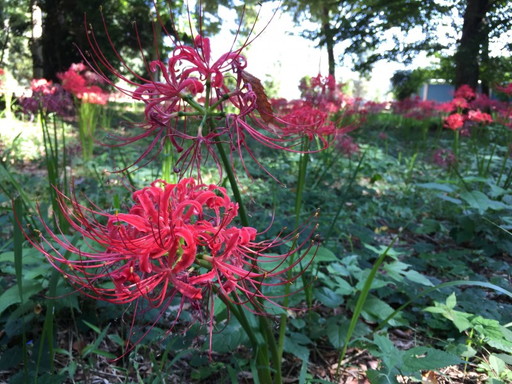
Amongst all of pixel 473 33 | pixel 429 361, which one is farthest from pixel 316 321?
pixel 473 33

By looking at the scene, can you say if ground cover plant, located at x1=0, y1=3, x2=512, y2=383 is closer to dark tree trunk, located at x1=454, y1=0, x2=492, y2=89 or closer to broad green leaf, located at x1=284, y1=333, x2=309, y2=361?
broad green leaf, located at x1=284, y1=333, x2=309, y2=361

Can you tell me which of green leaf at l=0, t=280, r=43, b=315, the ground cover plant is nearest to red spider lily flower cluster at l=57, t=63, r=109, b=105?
the ground cover plant

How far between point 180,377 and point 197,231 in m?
0.86

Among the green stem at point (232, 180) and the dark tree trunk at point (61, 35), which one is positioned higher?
the dark tree trunk at point (61, 35)

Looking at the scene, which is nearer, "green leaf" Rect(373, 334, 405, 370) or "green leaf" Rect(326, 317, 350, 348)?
"green leaf" Rect(373, 334, 405, 370)

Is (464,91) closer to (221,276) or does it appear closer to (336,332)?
(336,332)

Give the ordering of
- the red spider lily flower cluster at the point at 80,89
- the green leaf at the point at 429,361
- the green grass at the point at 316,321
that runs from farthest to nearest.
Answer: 1. the red spider lily flower cluster at the point at 80,89
2. the green grass at the point at 316,321
3. the green leaf at the point at 429,361

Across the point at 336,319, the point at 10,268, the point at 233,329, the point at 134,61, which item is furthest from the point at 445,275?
the point at 134,61

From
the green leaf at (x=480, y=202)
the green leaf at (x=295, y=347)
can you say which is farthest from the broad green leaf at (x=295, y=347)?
the green leaf at (x=480, y=202)

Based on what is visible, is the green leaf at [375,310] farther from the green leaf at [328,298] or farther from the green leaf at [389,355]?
the green leaf at [389,355]

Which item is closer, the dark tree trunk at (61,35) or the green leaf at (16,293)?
the green leaf at (16,293)

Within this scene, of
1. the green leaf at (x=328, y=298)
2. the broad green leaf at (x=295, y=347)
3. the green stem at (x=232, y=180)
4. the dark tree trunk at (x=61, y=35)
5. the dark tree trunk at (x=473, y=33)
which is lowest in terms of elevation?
the broad green leaf at (x=295, y=347)

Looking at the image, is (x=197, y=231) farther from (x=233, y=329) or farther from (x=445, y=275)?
(x=445, y=275)

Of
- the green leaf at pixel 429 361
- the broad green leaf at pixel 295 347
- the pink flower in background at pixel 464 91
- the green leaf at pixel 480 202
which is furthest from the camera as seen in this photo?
the pink flower in background at pixel 464 91
